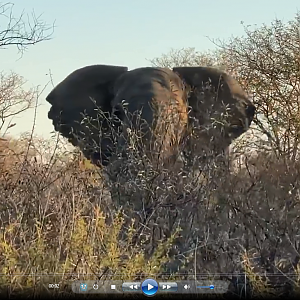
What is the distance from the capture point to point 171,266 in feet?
11.4

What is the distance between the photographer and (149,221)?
3.77 meters

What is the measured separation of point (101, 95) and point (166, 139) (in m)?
3.76

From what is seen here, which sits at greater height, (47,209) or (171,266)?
(47,209)

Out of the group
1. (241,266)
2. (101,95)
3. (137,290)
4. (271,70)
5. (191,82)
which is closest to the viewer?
(137,290)

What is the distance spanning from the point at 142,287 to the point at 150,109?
9.70 feet

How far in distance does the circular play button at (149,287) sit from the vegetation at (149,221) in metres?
0.11

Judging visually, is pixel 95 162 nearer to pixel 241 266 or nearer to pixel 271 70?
pixel 241 266

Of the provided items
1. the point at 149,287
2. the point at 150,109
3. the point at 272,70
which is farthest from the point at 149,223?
the point at 272,70

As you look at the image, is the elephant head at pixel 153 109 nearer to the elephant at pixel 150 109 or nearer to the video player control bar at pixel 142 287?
the elephant at pixel 150 109

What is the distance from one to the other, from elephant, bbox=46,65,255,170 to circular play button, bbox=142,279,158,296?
115cm

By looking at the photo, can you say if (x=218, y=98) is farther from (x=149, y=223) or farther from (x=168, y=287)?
(x=168, y=287)

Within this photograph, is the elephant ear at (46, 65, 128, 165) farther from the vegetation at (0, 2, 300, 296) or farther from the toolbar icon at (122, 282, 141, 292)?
the toolbar icon at (122, 282, 141, 292)

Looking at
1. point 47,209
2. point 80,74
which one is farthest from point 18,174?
point 80,74

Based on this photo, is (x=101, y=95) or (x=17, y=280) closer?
(x=17, y=280)
